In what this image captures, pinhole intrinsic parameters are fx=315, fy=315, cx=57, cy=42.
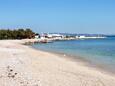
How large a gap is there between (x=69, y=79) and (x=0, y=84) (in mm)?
4552

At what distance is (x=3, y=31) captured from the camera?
441 feet

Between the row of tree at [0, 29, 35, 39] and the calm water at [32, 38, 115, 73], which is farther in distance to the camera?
the row of tree at [0, 29, 35, 39]

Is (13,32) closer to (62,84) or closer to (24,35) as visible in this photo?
(24,35)

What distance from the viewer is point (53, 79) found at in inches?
674

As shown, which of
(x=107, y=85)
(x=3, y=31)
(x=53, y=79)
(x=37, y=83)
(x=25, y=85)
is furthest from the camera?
(x=3, y=31)

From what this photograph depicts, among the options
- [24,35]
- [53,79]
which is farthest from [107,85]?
[24,35]

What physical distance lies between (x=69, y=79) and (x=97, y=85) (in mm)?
2113

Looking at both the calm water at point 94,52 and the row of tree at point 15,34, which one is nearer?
the calm water at point 94,52

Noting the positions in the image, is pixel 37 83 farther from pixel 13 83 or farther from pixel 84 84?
pixel 84 84

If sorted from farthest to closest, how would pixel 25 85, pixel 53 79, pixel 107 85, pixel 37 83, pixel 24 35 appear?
pixel 24 35, pixel 53 79, pixel 107 85, pixel 37 83, pixel 25 85

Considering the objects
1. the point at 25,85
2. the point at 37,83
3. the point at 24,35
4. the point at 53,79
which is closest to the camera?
the point at 25,85

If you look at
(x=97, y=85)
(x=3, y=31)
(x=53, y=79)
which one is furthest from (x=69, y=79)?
(x=3, y=31)

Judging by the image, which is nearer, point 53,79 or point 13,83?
point 13,83

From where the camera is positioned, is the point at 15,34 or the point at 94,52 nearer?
the point at 94,52
